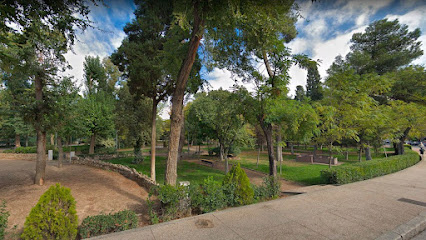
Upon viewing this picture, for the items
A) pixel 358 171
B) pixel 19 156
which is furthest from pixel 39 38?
pixel 19 156

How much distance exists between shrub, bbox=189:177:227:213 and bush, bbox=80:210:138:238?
61.3 inches

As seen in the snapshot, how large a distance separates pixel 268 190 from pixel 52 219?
5.94 m


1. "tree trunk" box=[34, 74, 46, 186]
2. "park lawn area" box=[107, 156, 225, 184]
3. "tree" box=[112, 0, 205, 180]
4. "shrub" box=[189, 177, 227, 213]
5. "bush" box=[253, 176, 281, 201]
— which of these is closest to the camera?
"shrub" box=[189, 177, 227, 213]

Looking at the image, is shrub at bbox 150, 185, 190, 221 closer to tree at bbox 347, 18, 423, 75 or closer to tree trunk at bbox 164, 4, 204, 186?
tree trunk at bbox 164, 4, 204, 186

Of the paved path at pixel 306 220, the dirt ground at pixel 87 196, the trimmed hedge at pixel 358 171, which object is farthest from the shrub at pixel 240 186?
the trimmed hedge at pixel 358 171

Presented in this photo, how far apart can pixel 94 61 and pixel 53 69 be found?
1843 cm

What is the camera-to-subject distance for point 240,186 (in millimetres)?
5465

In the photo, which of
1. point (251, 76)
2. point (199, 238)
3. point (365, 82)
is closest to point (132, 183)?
point (199, 238)

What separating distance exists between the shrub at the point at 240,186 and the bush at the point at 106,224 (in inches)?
108

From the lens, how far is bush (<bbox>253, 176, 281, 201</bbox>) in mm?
6035

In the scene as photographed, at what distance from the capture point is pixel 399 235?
3.61 m

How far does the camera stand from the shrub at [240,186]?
5.39 m

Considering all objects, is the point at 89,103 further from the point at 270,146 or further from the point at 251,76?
the point at 270,146

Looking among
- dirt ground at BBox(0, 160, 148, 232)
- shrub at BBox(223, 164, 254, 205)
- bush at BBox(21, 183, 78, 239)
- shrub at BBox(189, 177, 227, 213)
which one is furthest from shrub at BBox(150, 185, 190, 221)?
bush at BBox(21, 183, 78, 239)
